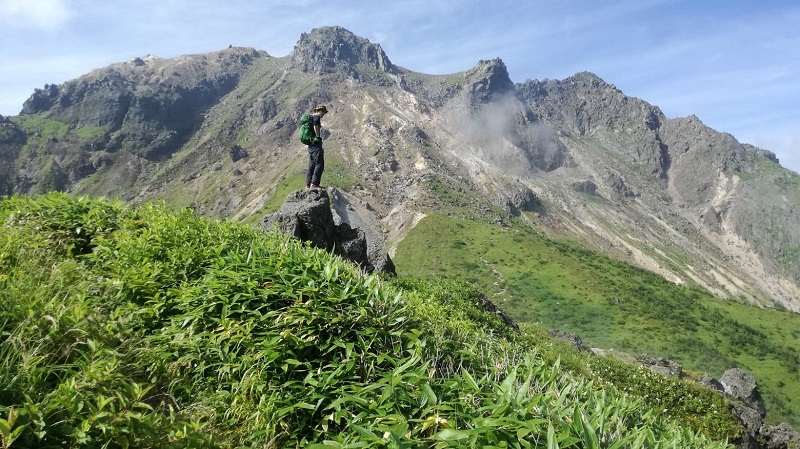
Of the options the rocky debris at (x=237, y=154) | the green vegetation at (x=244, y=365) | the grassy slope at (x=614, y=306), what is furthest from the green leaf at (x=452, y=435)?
the rocky debris at (x=237, y=154)

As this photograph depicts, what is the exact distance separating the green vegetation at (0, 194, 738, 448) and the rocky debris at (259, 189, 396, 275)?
8.73 m

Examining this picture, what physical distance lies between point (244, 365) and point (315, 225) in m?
12.6

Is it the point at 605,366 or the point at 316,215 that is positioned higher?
the point at 316,215

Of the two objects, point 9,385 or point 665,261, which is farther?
point 665,261

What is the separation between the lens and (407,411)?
381 cm

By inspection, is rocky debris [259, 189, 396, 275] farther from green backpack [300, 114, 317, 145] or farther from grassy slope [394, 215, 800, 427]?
grassy slope [394, 215, 800, 427]

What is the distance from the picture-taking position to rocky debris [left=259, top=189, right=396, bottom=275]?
634 inches

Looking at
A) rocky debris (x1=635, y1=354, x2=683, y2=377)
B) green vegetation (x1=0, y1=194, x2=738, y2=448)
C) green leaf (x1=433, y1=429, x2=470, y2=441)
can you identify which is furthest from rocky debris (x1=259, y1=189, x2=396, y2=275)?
rocky debris (x1=635, y1=354, x2=683, y2=377)

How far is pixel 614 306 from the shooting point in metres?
58.9

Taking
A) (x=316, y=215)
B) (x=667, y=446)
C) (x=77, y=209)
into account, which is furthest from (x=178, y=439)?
Result: (x=316, y=215)

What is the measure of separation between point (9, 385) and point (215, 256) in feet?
11.4

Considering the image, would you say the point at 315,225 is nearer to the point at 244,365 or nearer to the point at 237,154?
the point at 244,365

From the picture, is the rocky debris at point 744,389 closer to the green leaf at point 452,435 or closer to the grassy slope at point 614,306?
the grassy slope at point 614,306

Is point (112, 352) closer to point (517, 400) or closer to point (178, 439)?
point (178, 439)
